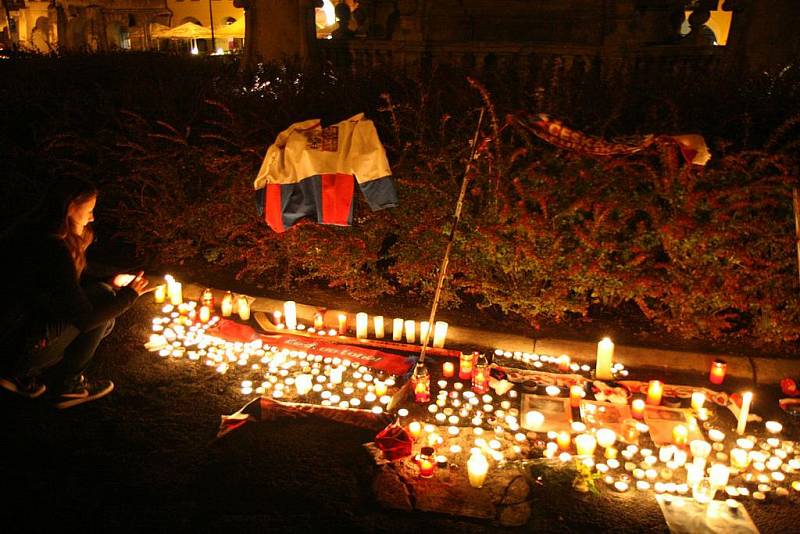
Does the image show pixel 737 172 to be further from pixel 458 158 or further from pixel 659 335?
pixel 458 158

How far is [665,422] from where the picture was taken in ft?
15.2

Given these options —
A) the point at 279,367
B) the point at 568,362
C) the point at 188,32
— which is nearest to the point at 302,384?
the point at 279,367

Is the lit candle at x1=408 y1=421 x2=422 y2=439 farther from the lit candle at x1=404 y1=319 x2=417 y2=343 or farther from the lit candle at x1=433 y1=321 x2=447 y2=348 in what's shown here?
the lit candle at x1=404 y1=319 x2=417 y2=343

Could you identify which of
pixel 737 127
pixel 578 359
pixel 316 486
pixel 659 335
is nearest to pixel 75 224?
pixel 316 486

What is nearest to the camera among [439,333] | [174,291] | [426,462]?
[426,462]

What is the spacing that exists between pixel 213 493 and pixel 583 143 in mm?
3630

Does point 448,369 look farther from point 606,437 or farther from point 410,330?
point 606,437

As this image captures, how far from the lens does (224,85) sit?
338 inches

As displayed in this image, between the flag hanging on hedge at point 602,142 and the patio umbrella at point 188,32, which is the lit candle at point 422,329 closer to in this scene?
the flag hanging on hedge at point 602,142

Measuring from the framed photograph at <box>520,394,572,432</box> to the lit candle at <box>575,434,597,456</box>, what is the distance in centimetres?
32

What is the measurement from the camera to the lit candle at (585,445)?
4.17 m

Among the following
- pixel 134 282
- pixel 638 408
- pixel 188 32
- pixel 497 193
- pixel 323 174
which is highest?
pixel 188 32

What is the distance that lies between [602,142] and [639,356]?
206 centimetres

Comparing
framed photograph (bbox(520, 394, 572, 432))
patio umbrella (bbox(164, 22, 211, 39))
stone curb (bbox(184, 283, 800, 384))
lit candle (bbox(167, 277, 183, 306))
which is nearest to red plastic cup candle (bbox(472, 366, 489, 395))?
framed photograph (bbox(520, 394, 572, 432))
